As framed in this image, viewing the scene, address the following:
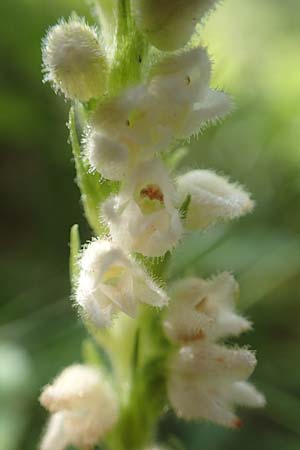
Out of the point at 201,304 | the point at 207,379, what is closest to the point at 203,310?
the point at 201,304

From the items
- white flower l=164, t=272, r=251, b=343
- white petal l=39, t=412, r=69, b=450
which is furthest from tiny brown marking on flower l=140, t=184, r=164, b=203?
white petal l=39, t=412, r=69, b=450

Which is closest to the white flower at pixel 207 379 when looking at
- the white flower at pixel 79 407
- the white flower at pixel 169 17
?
the white flower at pixel 79 407

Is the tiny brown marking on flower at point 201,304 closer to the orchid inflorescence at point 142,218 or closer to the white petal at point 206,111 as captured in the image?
the orchid inflorescence at point 142,218

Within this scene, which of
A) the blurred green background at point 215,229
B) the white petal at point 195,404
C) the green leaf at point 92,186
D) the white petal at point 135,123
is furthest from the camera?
the blurred green background at point 215,229

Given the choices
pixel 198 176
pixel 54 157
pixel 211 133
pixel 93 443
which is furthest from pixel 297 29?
pixel 93 443

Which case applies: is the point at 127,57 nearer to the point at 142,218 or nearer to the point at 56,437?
the point at 142,218

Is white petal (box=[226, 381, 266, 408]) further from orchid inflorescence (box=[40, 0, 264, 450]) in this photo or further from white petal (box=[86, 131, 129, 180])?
white petal (box=[86, 131, 129, 180])

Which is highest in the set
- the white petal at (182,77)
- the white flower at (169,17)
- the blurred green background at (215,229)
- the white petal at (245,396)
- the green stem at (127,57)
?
the blurred green background at (215,229)
